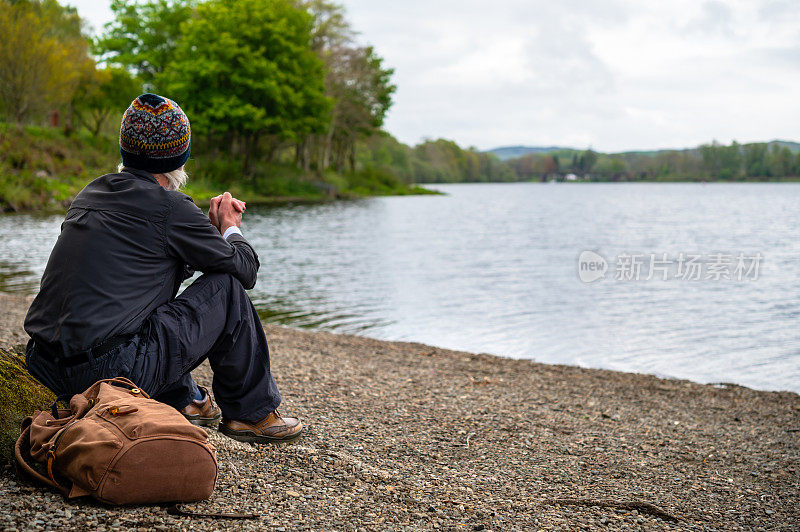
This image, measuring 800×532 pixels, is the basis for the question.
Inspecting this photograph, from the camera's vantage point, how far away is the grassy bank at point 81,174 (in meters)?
28.7

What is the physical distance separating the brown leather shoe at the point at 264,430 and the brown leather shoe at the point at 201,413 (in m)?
0.17

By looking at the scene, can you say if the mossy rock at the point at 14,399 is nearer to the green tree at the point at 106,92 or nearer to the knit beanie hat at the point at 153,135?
the knit beanie hat at the point at 153,135

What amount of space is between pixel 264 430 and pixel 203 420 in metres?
0.39

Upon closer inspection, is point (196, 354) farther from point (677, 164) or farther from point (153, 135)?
point (677, 164)

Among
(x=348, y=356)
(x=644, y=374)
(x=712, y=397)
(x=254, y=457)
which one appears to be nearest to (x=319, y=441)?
(x=254, y=457)

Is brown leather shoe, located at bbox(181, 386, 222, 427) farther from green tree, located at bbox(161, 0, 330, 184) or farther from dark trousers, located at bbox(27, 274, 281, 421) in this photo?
green tree, located at bbox(161, 0, 330, 184)

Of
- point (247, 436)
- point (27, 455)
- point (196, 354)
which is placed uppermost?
point (196, 354)

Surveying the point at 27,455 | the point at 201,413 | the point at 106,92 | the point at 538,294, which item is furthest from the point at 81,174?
the point at 27,455

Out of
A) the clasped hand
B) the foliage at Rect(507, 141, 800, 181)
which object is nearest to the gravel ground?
the clasped hand

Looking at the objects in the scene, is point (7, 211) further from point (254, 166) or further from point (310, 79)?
point (310, 79)

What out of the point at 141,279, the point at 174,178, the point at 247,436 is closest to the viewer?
the point at 141,279

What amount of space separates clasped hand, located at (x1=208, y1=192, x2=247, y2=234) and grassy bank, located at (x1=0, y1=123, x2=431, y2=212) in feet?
48.0

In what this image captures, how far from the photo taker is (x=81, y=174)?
33.6m

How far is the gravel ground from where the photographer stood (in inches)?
124
